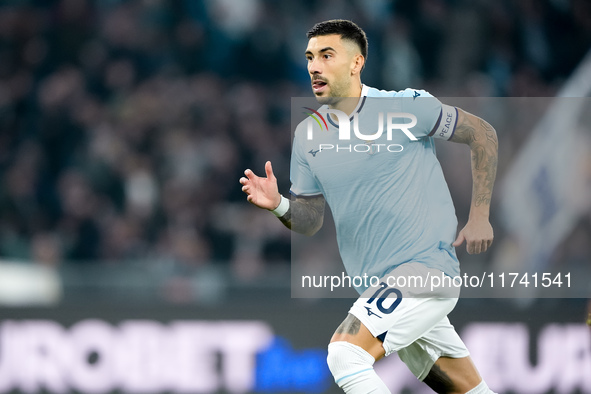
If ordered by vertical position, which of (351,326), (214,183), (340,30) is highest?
(214,183)

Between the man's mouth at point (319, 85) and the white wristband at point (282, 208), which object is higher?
the man's mouth at point (319, 85)

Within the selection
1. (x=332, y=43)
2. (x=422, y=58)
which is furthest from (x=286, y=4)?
(x=332, y=43)

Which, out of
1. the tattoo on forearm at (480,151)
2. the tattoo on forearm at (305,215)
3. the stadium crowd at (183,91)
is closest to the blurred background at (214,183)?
the stadium crowd at (183,91)

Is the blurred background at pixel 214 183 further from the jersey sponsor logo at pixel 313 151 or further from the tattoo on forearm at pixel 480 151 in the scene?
the jersey sponsor logo at pixel 313 151

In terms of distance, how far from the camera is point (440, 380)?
18.2ft

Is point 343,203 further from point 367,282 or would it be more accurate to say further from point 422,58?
point 422,58

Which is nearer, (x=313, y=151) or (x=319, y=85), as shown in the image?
(x=319, y=85)

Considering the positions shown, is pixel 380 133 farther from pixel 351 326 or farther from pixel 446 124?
pixel 351 326

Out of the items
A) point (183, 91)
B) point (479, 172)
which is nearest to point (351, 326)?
point (479, 172)

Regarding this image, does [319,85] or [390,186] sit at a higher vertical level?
[319,85]

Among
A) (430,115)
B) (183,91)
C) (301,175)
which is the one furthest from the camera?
(183,91)

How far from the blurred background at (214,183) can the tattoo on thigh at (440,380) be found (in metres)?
1.24

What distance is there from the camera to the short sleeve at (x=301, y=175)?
5464 mm

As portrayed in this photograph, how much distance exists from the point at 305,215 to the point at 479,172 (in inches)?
37.6
